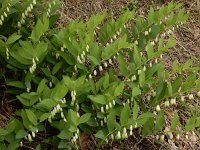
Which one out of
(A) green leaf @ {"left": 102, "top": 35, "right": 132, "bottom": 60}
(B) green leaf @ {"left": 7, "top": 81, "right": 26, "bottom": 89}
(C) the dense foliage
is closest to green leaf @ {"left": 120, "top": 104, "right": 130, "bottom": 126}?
(C) the dense foliage

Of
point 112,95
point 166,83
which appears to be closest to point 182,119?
point 166,83

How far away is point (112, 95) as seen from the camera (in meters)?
2.15

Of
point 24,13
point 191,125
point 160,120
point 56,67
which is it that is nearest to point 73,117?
point 56,67

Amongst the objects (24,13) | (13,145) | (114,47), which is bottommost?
(13,145)

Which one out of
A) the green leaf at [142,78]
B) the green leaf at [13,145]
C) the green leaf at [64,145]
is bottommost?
the green leaf at [64,145]

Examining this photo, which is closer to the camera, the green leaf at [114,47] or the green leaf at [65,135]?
the green leaf at [65,135]

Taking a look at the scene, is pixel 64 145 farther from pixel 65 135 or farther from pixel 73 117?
pixel 73 117

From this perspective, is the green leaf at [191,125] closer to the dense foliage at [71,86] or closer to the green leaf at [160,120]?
the dense foliage at [71,86]

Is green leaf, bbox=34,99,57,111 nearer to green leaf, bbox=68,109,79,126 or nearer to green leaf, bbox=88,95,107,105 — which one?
green leaf, bbox=68,109,79,126

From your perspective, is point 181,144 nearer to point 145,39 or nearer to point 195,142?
point 195,142

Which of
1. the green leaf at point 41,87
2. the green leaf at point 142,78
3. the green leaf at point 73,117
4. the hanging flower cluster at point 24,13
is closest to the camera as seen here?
the green leaf at point 73,117

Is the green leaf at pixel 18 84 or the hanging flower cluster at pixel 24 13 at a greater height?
the hanging flower cluster at pixel 24 13

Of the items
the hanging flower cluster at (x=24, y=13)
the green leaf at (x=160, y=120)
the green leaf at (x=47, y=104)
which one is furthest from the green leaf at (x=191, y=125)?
the hanging flower cluster at (x=24, y=13)

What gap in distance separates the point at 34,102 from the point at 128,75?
0.57 metres
